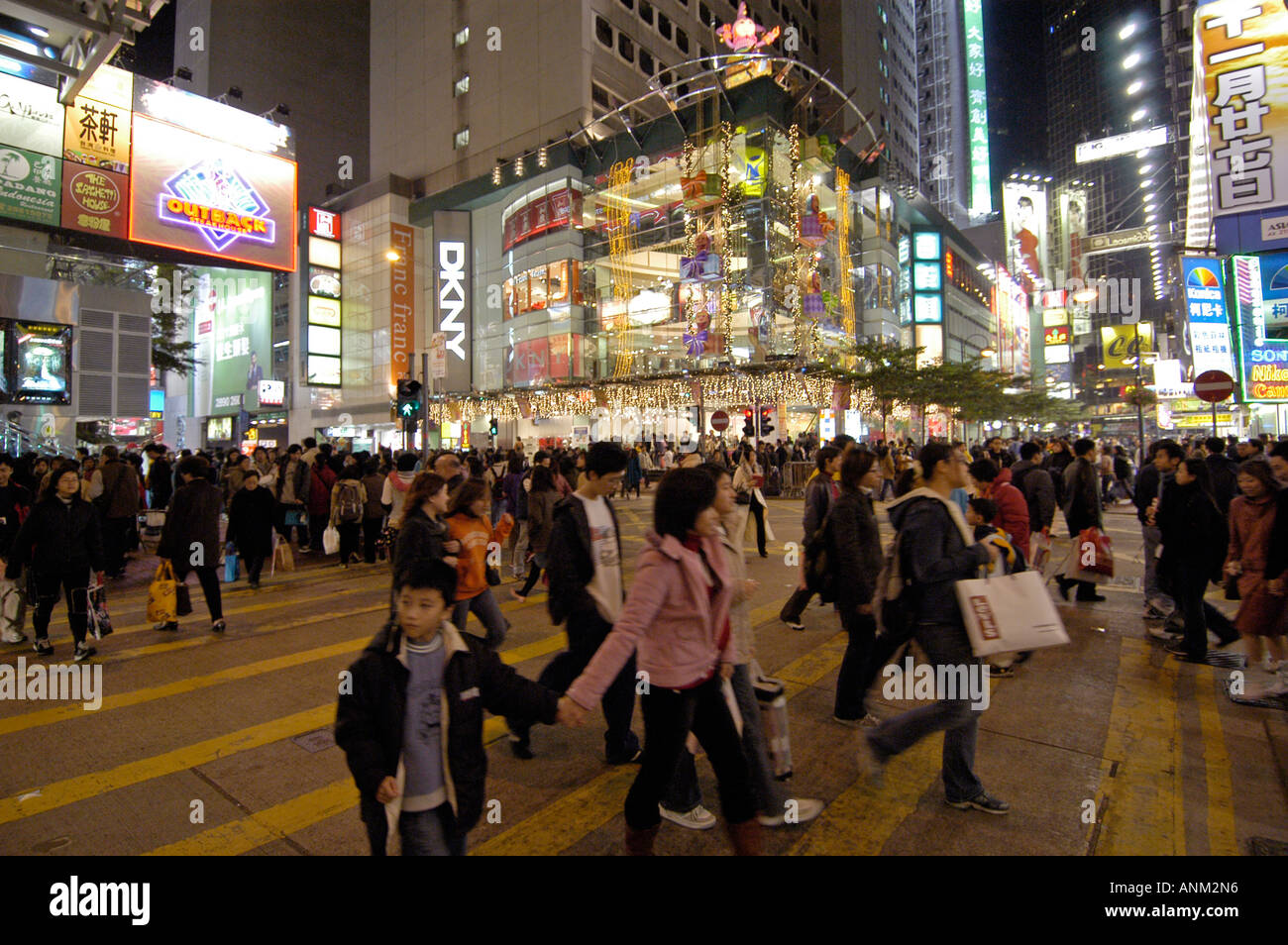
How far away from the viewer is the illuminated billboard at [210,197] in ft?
69.2

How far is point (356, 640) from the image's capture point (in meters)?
6.31

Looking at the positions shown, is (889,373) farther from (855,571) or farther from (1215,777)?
(1215,777)

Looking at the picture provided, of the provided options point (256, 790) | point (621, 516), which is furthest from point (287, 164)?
point (256, 790)

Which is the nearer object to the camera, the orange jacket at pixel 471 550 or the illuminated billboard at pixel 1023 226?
the orange jacket at pixel 471 550

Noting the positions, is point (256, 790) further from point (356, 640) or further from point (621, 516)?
point (621, 516)

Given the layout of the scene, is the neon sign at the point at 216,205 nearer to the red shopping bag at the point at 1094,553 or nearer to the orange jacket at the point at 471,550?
the orange jacket at the point at 471,550

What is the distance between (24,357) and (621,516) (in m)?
16.8

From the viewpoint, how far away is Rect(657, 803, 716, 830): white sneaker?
3.09 meters

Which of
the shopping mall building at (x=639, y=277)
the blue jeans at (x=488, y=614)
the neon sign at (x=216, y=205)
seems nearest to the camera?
the blue jeans at (x=488, y=614)

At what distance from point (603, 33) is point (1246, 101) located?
111ft

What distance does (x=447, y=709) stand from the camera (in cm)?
218

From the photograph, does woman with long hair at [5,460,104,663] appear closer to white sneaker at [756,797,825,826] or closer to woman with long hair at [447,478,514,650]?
woman with long hair at [447,478,514,650]

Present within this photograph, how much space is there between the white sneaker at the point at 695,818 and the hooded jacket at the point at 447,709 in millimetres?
1225

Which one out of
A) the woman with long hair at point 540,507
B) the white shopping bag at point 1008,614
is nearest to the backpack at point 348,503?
the woman with long hair at point 540,507
